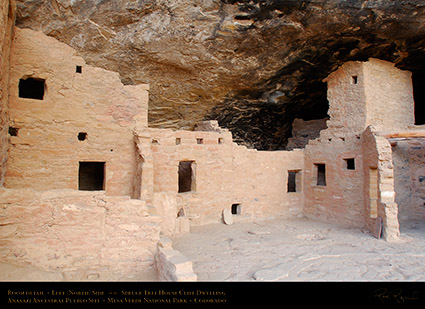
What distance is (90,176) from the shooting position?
967cm

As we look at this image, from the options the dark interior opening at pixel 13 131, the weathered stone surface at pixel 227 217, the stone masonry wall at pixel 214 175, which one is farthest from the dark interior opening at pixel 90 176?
the weathered stone surface at pixel 227 217

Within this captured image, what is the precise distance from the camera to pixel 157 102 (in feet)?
32.9

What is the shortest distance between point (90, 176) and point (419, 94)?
41.7 ft

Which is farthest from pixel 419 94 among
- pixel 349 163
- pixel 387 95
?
pixel 349 163

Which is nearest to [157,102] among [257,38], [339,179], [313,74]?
[257,38]

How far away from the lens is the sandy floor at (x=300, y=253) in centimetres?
491

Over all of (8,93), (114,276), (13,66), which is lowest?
(114,276)

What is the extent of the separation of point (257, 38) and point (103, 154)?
497 cm

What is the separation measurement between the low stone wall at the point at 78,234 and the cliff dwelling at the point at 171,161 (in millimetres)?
16

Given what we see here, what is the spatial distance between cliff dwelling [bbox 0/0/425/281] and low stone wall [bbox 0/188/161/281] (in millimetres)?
16

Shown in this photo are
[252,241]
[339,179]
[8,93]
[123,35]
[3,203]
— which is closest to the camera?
[3,203]

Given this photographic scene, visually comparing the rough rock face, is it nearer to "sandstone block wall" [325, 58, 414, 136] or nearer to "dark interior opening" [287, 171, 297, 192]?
"sandstone block wall" [325, 58, 414, 136]

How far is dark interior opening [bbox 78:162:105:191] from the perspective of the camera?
9508mm

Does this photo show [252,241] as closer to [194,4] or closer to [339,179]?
[339,179]
